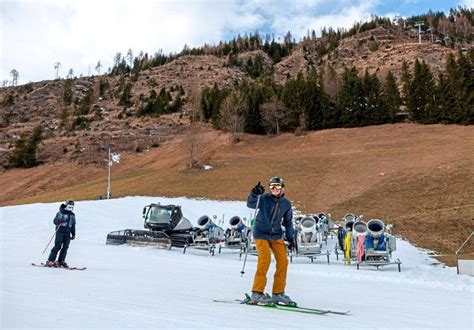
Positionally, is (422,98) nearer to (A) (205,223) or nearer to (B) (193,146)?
(B) (193,146)

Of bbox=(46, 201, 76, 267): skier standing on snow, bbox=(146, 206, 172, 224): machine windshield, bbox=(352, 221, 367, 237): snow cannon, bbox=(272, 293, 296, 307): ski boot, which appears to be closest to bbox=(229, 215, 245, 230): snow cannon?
bbox=(146, 206, 172, 224): machine windshield

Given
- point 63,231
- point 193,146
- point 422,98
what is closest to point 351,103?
point 422,98

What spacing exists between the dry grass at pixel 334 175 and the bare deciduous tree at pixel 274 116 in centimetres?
403

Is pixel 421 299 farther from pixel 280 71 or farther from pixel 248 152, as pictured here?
pixel 280 71

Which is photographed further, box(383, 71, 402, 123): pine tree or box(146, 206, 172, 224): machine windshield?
box(383, 71, 402, 123): pine tree

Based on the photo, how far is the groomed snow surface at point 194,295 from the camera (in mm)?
5340

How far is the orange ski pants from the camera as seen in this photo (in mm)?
6996

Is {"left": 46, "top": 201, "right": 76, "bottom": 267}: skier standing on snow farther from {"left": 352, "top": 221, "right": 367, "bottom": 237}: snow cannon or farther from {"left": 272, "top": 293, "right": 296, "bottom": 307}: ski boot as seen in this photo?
{"left": 352, "top": 221, "right": 367, "bottom": 237}: snow cannon

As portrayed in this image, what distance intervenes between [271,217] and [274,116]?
60.8 meters

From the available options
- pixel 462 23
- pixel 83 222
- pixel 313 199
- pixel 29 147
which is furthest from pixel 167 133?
pixel 462 23

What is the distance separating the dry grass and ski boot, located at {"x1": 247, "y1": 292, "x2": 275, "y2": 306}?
679 inches

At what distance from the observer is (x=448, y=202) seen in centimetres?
3039

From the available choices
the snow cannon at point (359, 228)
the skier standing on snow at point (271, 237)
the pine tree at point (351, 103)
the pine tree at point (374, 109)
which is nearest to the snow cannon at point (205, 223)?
the snow cannon at point (359, 228)

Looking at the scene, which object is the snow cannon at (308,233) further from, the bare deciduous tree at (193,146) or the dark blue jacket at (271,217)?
the bare deciduous tree at (193,146)
